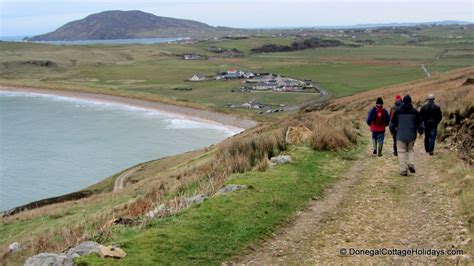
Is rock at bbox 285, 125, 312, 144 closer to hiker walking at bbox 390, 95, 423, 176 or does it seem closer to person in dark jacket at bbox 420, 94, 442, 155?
person in dark jacket at bbox 420, 94, 442, 155

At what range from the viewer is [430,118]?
45.6 ft

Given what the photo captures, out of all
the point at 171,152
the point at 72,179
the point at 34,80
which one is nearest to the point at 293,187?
the point at 72,179

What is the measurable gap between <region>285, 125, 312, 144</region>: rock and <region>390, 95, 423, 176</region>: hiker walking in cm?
383

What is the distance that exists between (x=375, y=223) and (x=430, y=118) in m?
6.21

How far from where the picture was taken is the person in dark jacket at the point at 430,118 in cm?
1386

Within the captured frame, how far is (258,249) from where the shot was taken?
770 cm

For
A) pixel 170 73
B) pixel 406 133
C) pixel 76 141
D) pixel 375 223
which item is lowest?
pixel 76 141

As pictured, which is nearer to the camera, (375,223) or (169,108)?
(375,223)

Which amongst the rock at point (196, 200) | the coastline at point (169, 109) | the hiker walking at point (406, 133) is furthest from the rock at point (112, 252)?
the coastline at point (169, 109)

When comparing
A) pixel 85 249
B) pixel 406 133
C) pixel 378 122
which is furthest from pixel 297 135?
pixel 85 249

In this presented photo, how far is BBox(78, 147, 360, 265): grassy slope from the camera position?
7.25 m

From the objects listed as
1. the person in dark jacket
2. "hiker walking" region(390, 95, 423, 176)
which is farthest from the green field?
"hiker walking" region(390, 95, 423, 176)

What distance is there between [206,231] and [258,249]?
37.3 inches

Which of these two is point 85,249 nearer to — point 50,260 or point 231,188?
point 50,260
